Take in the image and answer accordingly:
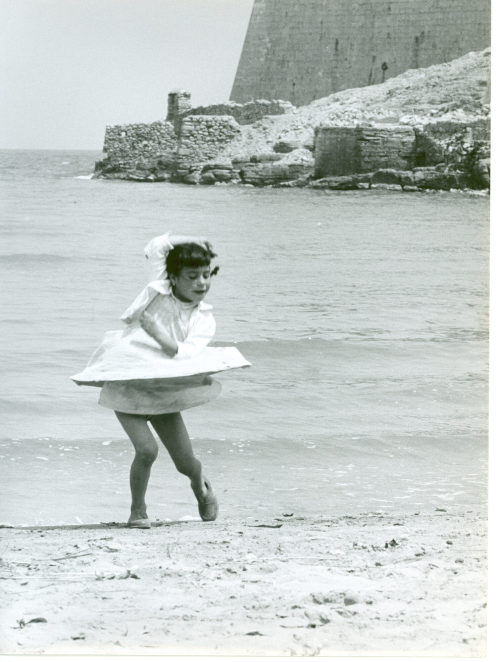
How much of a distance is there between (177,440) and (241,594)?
0.57 meters

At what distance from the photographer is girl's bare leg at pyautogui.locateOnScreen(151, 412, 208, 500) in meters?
3.33

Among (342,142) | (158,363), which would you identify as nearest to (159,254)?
(158,363)

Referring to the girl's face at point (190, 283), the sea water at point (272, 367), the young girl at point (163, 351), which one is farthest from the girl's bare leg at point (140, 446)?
the sea water at point (272, 367)

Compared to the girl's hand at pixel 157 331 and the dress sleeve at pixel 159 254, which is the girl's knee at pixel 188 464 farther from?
the dress sleeve at pixel 159 254

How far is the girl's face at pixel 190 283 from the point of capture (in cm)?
322

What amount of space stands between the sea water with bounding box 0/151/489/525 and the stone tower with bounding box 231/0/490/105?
4.44 metres

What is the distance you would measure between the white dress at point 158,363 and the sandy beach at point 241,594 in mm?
458

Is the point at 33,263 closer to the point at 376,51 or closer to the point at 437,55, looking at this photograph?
the point at 437,55

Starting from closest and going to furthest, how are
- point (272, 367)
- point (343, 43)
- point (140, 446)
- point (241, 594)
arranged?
1. point (241, 594)
2. point (140, 446)
3. point (272, 367)
4. point (343, 43)

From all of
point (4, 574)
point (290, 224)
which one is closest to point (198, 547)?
point (4, 574)

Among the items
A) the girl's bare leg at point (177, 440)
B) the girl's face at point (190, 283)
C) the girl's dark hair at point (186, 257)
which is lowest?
the girl's bare leg at point (177, 440)

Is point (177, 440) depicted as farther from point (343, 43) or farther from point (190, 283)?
point (343, 43)

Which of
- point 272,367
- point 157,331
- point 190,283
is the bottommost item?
point 272,367

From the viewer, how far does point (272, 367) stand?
7223 mm
